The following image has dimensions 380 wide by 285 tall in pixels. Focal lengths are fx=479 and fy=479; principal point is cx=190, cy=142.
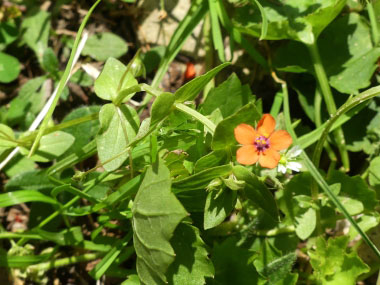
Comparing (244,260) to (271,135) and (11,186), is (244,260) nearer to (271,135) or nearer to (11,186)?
(271,135)

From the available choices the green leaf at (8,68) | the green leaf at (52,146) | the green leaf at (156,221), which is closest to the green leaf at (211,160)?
the green leaf at (156,221)

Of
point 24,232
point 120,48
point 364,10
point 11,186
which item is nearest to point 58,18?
point 120,48

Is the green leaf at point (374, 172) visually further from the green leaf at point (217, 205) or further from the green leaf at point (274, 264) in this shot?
the green leaf at point (217, 205)

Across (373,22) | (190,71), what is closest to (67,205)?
(190,71)

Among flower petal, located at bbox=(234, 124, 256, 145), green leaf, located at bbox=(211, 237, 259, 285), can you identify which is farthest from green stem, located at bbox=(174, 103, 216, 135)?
green leaf, located at bbox=(211, 237, 259, 285)

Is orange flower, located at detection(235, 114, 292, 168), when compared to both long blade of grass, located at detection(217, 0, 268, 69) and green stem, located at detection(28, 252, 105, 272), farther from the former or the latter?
green stem, located at detection(28, 252, 105, 272)

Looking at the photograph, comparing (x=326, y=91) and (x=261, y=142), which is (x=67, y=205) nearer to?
(x=261, y=142)

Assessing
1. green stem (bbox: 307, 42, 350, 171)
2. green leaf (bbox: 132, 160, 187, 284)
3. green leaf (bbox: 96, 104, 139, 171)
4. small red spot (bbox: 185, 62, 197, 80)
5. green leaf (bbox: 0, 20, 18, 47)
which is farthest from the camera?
small red spot (bbox: 185, 62, 197, 80)
